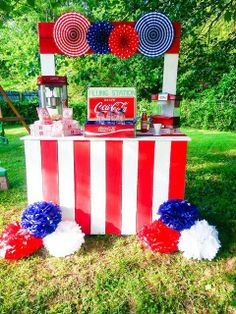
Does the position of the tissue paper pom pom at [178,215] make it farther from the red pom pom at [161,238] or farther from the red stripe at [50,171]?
the red stripe at [50,171]

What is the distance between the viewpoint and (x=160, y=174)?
8.43ft

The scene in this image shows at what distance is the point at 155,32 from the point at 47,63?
40.9 inches

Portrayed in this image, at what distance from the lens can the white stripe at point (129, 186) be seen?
8.27ft

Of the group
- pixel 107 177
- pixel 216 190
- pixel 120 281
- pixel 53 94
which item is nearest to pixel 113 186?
pixel 107 177

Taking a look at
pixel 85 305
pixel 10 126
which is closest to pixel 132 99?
pixel 85 305

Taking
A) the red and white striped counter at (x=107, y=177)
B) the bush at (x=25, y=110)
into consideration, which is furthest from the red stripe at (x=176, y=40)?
the bush at (x=25, y=110)

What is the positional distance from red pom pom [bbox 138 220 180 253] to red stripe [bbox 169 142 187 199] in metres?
0.32

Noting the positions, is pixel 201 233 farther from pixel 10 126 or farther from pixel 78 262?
pixel 10 126

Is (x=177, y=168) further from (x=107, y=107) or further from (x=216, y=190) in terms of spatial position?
(x=216, y=190)

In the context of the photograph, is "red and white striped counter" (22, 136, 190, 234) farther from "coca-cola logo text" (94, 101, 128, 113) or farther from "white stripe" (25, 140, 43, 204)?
"coca-cola logo text" (94, 101, 128, 113)

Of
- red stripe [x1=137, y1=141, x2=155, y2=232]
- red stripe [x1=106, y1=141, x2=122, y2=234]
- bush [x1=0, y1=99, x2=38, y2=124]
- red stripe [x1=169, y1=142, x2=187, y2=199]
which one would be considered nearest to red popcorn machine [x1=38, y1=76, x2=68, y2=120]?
red stripe [x1=106, y1=141, x2=122, y2=234]

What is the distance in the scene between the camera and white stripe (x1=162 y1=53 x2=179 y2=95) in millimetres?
2773

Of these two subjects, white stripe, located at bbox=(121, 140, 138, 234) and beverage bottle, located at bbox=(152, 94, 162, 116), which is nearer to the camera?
white stripe, located at bbox=(121, 140, 138, 234)

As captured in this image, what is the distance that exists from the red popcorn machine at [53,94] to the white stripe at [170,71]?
3.10ft
